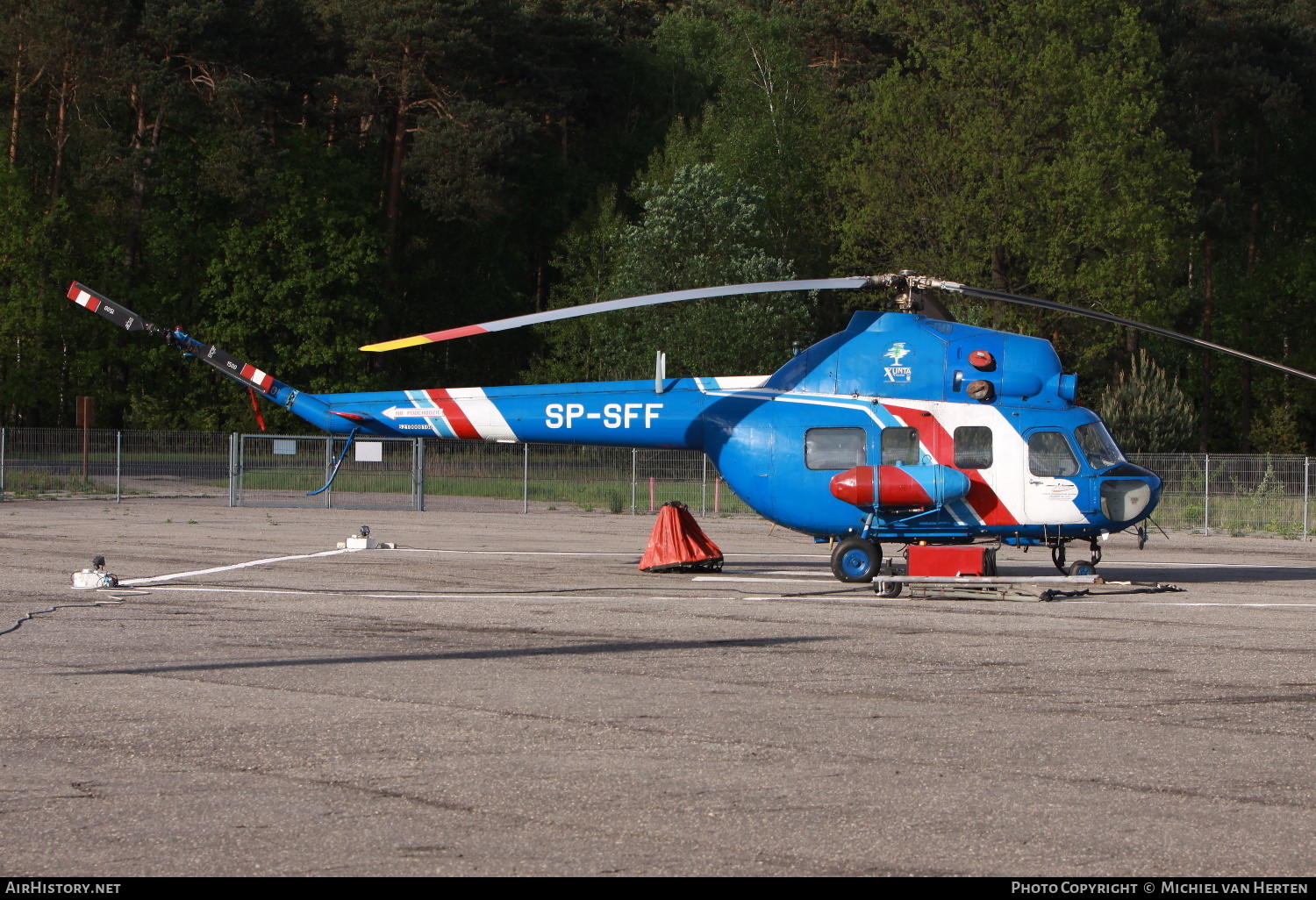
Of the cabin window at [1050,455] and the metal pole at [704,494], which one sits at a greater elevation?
the cabin window at [1050,455]

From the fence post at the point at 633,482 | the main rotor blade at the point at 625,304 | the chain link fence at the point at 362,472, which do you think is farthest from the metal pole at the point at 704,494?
the main rotor blade at the point at 625,304

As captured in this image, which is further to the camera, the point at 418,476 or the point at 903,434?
the point at 418,476

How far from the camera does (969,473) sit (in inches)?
601

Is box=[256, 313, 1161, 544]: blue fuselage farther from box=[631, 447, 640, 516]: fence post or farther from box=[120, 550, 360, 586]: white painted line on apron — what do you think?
box=[631, 447, 640, 516]: fence post

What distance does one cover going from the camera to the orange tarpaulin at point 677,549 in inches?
690

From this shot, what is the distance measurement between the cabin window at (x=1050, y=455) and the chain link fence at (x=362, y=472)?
1669 cm

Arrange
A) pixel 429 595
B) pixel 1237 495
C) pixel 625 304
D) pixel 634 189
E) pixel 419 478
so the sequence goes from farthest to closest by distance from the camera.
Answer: pixel 634 189 < pixel 419 478 < pixel 1237 495 < pixel 429 595 < pixel 625 304

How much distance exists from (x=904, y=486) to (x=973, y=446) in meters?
0.97

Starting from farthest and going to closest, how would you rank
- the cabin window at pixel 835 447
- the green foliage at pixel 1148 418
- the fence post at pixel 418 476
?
the green foliage at pixel 1148 418 → the fence post at pixel 418 476 → the cabin window at pixel 835 447

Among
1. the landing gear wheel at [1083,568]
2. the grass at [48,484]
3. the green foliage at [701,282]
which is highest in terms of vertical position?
the green foliage at [701,282]

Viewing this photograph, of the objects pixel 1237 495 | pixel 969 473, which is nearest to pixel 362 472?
pixel 1237 495

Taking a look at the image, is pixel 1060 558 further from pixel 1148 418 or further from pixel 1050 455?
pixel 1148 418

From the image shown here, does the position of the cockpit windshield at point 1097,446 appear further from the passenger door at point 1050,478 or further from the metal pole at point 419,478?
the metal pole at point 419,478

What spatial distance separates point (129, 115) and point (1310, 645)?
51167mm
